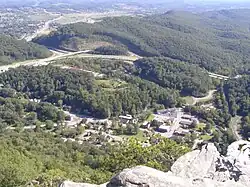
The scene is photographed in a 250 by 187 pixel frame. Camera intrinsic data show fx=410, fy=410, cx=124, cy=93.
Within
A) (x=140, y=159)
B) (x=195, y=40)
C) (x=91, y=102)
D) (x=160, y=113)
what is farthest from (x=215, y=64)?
(x=140, y=159)

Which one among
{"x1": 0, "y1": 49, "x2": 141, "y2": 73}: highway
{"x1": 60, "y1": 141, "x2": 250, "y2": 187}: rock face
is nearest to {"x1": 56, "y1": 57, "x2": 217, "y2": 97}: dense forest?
{"x1": 0, "y1": 49, "x2": 141, "y2": 73}: highway

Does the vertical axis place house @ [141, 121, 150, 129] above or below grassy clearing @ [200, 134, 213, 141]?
above

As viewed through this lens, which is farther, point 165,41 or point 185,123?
point 165,41

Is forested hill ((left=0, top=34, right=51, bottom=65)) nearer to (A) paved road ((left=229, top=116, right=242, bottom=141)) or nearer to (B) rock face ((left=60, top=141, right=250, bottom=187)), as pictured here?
(A) paved road ((left=229, top=116, right=242, bottom=141))

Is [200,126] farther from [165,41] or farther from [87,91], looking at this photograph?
[165,41]

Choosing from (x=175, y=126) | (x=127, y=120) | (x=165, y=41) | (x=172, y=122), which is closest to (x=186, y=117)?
(x=172, y=122)

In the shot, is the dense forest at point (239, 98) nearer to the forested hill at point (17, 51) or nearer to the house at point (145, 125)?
the house at point (145, 125)

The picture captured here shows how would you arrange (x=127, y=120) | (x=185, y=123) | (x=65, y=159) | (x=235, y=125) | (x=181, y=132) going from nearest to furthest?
(x=65, y=159) → (x=181, y=132) → (x=185, y=123) → (x=127, y=120) → (x=235, y=125)
